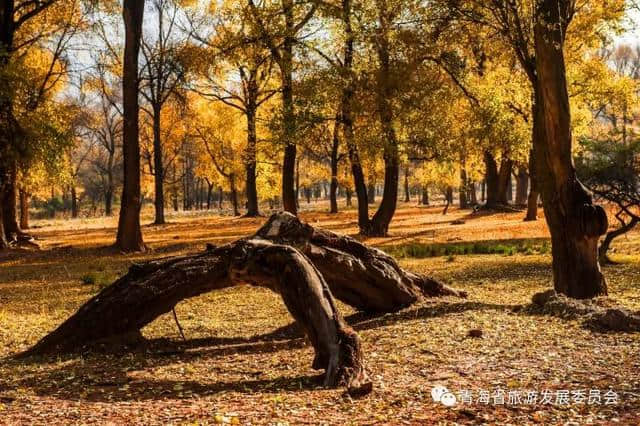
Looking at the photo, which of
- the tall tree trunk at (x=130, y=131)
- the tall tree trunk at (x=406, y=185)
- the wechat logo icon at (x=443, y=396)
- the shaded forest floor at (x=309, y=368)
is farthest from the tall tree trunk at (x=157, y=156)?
the wechat logo icon at (x=443, y=396)

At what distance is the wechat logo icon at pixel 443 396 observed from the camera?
14.2 feet

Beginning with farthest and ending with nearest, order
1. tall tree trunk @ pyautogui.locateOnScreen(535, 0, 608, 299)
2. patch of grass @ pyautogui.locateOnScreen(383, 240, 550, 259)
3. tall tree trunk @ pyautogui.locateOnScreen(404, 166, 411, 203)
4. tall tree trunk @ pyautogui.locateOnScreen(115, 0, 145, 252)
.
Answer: tall tree trunk @ pyautogui.locateOnScreen(404, 166, 411, 203)
tall tree trunk @ pyautogui.locateOnScreen(115, 0, 145, 252)
patch of grass @ pyautogui.locateOnScreen(383, 240, 550, 259)
tall tree trunk @ pyautogui.locateOnScreen(535, 0, 608, 299)

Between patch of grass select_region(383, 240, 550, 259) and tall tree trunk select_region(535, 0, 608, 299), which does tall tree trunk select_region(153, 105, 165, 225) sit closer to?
patch of grass select_region(383, 240, 550, 259)

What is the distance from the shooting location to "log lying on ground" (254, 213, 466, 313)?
24.2ft

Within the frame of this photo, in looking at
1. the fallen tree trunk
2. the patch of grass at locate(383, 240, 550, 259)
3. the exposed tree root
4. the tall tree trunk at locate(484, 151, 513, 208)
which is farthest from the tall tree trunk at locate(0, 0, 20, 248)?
the tall tree trunk at locate(484, 151, 513, 208)

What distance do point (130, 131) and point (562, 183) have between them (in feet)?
45.8

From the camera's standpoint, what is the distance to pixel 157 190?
35906mm

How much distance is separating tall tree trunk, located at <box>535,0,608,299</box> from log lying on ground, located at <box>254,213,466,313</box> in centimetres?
201

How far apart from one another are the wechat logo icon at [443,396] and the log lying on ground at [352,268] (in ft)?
9.83

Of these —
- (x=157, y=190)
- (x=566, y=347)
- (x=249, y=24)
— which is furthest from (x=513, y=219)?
(x=566, y=347)

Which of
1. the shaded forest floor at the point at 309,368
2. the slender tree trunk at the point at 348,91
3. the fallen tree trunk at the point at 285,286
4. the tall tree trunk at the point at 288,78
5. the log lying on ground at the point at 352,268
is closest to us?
the shaded forest floor at the point at 309,368

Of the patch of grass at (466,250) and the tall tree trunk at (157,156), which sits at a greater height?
the tall tree trunk at (157,156)

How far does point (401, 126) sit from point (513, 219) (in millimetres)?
11516

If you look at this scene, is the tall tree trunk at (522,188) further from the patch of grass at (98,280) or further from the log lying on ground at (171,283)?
the log lying on ground at (171,283)
